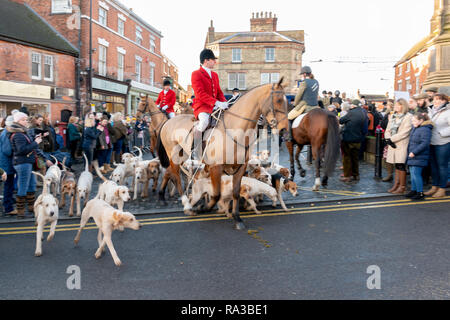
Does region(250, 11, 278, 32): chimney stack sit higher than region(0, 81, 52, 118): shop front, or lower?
higher

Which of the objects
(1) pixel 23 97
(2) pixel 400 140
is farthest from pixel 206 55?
(1) pixel 23 97

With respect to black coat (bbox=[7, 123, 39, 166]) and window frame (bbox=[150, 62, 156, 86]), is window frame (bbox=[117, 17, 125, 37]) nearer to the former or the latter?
window frame (bbox=[150, 62, 156, 86])

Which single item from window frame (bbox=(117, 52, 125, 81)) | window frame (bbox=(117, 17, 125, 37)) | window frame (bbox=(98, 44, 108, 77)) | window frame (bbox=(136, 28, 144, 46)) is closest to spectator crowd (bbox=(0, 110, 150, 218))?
window frame (bbox=(98, 44, 108, 77))

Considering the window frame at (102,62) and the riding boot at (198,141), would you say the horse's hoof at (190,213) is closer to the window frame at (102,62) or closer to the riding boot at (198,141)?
the riding boot at (198,141)

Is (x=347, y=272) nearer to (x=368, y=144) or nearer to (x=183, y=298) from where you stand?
(x=183, y=298)

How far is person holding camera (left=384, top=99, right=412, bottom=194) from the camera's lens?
8.66 metres

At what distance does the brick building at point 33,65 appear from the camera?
70.7 ft

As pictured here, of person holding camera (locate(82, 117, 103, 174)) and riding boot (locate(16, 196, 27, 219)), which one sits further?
person holding camera (locate(82, 117, 103, 174))

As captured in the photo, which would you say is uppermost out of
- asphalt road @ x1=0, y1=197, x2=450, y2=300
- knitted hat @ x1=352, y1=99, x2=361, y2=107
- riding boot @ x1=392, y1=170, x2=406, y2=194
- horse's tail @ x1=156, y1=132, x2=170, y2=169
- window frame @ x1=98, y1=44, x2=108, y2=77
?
window frame @ x1=98, y1=44, x2=108, y2=77

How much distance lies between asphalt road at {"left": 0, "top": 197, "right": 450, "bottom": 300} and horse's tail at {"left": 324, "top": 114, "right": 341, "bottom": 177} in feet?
6.63

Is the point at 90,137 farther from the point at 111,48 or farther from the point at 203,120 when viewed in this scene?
the point at 111,48

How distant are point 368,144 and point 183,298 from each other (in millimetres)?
12108

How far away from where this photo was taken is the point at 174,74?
196 ft
